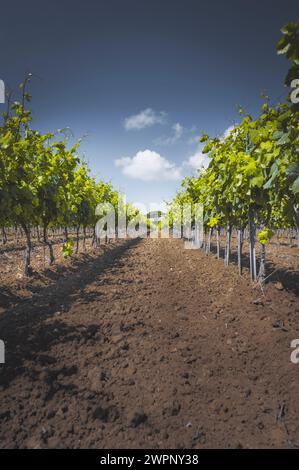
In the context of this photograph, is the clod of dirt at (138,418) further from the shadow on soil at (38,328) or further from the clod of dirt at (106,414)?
the shadow on soil at (38,328)

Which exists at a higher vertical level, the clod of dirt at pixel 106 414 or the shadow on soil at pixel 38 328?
the shadow on soil at pixel 38 328

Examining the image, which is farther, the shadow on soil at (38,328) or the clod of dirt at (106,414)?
the shadow on soil at (38,328)

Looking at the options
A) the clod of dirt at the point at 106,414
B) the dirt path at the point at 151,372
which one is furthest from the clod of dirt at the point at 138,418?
the clod of dirt at the point at 106,414

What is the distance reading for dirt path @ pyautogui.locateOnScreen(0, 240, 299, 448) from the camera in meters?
3.18

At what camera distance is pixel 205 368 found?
4391 mm

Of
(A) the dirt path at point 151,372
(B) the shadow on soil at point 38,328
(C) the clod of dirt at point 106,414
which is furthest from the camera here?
(B) the shadow on soil at point 38,328

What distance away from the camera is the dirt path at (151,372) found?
3178 mm

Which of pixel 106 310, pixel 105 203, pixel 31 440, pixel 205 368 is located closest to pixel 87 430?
pixel 31 440

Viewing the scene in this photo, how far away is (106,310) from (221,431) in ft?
13.6

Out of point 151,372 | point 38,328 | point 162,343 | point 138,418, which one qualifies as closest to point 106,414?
point 138,418

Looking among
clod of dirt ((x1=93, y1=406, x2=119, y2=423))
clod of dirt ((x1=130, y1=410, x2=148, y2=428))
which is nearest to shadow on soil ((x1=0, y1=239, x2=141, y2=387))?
clod of dirt ((x1=93, y1=406, x2=119, y2=423))

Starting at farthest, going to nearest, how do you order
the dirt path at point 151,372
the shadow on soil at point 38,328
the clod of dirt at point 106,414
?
the shadow on soil at point 38,328 < the clod of dirt at point 106,414 < the dirt path at point 151,372

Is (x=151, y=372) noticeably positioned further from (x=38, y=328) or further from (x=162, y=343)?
(x=38, y=328)

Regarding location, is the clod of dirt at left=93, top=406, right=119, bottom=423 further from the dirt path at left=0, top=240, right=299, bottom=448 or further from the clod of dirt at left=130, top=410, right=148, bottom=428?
the clod of dirt at left=130, top=410, right=148, bottom=428
